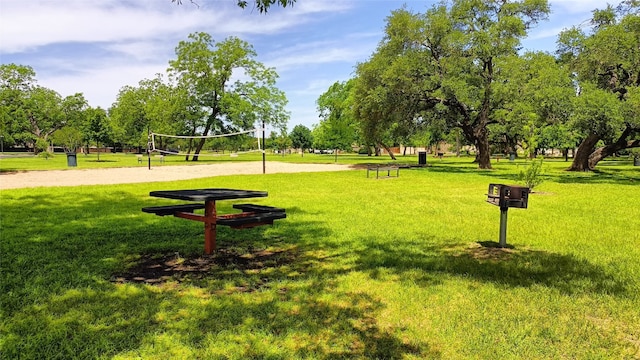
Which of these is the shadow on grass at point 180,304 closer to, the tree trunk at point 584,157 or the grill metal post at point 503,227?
the grill metal post at point 503,227

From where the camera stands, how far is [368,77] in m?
30.8

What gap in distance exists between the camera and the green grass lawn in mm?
3309

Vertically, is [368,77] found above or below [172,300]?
above

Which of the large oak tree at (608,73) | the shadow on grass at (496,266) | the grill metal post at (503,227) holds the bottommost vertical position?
the shadow on grass at (496,266)

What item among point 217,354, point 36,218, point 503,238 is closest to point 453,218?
point 503,238

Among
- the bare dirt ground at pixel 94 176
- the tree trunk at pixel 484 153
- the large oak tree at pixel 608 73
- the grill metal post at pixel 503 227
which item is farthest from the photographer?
the tree trunk at pixel 484 153

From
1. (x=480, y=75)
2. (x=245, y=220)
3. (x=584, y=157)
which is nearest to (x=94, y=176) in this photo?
(x=245, y=220)

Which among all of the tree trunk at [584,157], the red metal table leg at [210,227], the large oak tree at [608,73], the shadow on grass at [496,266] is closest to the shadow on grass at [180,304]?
the red metal table leg at [210,227]

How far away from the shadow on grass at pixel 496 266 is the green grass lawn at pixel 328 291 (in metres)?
0.03

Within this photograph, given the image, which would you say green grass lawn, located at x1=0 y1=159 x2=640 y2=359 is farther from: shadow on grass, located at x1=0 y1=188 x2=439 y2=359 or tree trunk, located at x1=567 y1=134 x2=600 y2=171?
tree trunk, located at x1=567 y1=134 x2=600 y2=171

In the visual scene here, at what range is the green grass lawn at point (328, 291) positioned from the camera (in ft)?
10.9

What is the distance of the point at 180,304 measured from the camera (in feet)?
13.4

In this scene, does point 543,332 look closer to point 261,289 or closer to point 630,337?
point 630,337

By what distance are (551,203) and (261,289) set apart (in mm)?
10052
